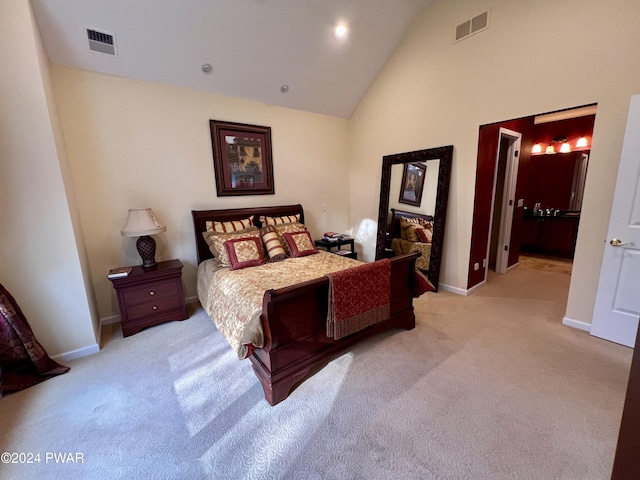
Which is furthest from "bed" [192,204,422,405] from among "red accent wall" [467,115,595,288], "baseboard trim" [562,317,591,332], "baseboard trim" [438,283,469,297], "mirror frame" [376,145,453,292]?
"baseboard trim" [562,317,591,332]

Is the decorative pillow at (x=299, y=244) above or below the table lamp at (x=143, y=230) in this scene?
below

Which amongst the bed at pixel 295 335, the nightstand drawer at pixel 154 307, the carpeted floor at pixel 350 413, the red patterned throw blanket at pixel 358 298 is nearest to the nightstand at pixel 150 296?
the nightstand drawer at pixel 154 307

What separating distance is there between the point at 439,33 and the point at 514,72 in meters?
1.05

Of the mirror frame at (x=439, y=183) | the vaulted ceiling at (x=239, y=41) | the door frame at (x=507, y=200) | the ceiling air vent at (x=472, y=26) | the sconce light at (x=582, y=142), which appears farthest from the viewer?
the sconce light at (x=582, y=142)

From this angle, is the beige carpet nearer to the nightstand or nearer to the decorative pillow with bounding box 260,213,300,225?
the decorative pillow with bounding box 260,213,300,225

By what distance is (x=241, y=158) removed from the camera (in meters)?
3.58

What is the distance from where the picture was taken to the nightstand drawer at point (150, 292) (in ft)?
8.69

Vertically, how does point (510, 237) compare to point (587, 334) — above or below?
above

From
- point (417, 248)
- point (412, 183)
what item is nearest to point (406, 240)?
point (417, 248)

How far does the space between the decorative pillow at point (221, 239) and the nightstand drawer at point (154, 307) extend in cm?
63

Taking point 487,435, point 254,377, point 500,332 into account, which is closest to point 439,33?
point 500,332

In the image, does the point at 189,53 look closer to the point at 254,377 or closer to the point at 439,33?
the point at 439,33

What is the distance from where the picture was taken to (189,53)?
280 cm

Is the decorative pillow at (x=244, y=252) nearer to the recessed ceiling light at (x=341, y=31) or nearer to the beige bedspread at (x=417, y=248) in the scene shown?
the beige bedspread at (x=417, y=248)
